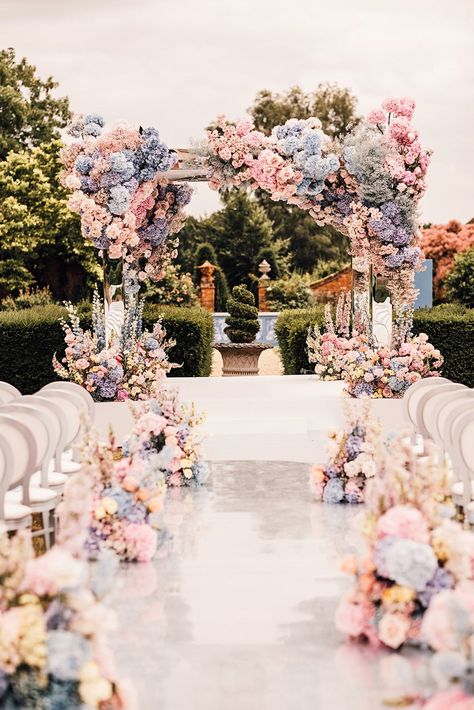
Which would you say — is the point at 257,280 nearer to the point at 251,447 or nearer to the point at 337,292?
the point at 337,292

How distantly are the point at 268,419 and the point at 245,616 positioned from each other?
21.3 ft

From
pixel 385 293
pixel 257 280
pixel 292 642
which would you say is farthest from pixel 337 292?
pixel 292 642

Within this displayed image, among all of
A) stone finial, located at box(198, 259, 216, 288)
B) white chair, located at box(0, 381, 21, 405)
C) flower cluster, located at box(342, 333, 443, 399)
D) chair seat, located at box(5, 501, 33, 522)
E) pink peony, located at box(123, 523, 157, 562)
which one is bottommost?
pink peony, located at box(123, 523, 157, 562)

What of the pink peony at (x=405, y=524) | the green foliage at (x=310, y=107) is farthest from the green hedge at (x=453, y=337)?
the green foliage at (x=310, y=107)

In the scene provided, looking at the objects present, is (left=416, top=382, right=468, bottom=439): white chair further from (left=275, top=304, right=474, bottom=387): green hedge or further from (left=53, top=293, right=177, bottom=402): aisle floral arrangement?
(left=275, top=304, right=474, bottom=387): green hedge

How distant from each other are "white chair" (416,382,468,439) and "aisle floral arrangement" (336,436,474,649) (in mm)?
3102

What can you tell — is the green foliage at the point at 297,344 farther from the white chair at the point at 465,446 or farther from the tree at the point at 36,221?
the tree at the point at 36,221

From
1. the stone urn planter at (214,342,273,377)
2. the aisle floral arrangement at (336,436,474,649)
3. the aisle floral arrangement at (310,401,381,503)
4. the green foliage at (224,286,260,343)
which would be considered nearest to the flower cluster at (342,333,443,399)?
the aisle floral arrangement at (310,401,381,503)

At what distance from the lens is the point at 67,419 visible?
7.40m

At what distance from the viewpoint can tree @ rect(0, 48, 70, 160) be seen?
96.3ft

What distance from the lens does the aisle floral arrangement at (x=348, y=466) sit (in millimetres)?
7691

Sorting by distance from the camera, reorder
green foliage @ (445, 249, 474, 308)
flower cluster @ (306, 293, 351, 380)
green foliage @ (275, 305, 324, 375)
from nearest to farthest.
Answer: flower cluster @ (306, 293, 351, 380)
green foliage @ (275, 305, 324, 375)
green foliage @ (445, 249, 474, 308)

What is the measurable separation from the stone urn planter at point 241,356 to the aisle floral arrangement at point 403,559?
13950 mm

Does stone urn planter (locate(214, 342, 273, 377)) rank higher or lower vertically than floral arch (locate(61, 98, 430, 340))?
lower
